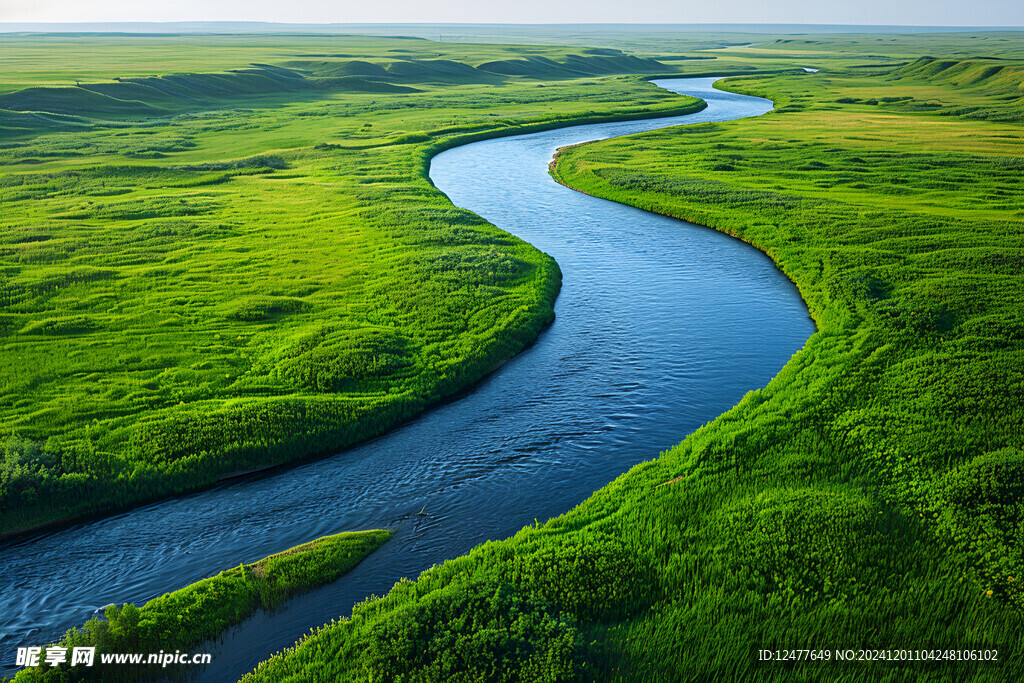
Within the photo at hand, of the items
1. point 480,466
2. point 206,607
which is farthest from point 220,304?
point 206,607

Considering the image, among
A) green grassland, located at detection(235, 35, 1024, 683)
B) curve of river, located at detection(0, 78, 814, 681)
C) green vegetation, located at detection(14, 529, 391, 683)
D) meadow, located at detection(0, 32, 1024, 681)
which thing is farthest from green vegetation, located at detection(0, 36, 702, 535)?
green grassland, located at detection(235, 35, 1024, 683)

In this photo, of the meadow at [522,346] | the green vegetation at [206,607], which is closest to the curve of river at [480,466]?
the green vegetation at [206,607]

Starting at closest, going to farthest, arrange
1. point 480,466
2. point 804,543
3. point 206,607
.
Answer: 1. point 206,607
2. point 804,543
3. point 480,466

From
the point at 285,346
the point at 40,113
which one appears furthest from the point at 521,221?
the point at 40,113

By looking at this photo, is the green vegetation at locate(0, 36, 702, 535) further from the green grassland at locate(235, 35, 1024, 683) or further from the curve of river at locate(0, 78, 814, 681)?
the green grassland at locate(235, 35, 1024, 683)

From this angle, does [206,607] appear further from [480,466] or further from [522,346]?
[522,346]

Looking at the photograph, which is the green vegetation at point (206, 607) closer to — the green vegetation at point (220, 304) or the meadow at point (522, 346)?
the meadow at point (522, 346)

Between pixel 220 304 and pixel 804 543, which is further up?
pixel 220 304
